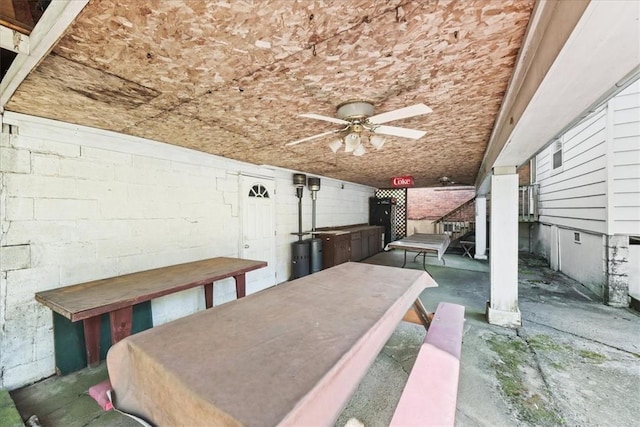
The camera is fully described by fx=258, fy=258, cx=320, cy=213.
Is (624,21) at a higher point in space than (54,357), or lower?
higher

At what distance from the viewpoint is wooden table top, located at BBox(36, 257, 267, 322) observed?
198 cm

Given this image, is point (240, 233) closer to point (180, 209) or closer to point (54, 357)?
point (180, 209)

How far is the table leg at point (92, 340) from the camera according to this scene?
7.98 ft

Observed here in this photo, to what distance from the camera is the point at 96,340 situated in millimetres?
2531

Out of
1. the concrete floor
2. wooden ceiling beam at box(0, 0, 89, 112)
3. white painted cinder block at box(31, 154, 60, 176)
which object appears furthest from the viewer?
white painted cinder block at box(31, 154, 60, 176)

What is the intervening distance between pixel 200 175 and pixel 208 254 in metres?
1.20

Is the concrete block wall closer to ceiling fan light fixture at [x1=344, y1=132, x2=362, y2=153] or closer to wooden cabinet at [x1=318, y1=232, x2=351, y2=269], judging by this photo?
wooden cabinet at [x1=318, y1=232, x2=351, y2=269]

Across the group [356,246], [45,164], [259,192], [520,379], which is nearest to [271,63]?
[45,164]

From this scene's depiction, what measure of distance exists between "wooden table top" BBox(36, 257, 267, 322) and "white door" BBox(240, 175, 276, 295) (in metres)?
1.15

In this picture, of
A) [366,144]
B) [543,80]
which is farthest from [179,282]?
[543,80]

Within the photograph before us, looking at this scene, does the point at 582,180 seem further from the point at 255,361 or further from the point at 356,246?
the point at 255,361

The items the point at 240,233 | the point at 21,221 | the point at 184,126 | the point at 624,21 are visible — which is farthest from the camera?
the point at 240,233

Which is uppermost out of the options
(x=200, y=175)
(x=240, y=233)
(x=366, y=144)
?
(x=366, y=144)

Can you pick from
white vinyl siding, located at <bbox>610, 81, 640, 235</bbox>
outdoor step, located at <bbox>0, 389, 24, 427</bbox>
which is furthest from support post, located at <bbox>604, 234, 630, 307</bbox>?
outdoor step, located at <bbox>0, 389, 24, 427</bbox>
